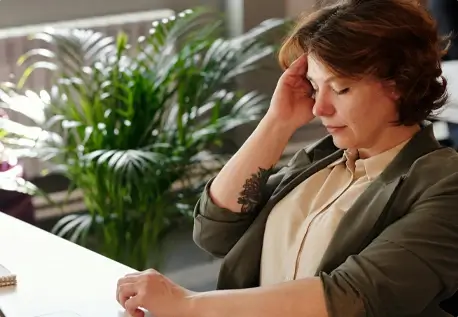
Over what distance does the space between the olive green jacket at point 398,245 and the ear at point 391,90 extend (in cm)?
8

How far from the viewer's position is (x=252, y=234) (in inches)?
63.7

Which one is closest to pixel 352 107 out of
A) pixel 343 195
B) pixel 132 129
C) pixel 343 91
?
pixel 343 91

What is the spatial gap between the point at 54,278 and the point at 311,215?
1.44ft

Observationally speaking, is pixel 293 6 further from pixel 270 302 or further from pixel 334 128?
pixel 270 302

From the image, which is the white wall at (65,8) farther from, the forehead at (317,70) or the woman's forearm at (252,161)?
the forehead at (317,70)

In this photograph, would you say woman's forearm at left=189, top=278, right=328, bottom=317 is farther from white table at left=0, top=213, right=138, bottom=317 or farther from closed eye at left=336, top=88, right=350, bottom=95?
closed eye at left=336, top=88, right=350, bottom=95

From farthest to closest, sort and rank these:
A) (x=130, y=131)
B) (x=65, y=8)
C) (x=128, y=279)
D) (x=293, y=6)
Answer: (x=293, y=6)
(x=65, y=8)
(x=130, y=131)
(x=128, y=279)

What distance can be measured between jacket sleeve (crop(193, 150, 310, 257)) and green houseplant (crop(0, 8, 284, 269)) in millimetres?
940

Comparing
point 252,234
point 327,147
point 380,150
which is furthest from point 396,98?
point 252,234

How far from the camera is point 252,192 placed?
1.66 meters

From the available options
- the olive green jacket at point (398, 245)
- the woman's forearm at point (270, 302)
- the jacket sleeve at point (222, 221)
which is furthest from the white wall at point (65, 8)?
the woman's forearm at point (270, 302)

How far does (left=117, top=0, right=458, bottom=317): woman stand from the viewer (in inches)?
52.7

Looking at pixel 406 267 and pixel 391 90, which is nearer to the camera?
pixel 406 267

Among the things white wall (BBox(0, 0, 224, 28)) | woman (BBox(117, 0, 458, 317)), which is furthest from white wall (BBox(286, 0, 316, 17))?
woman (BBox(117, 0, 458, 317))
